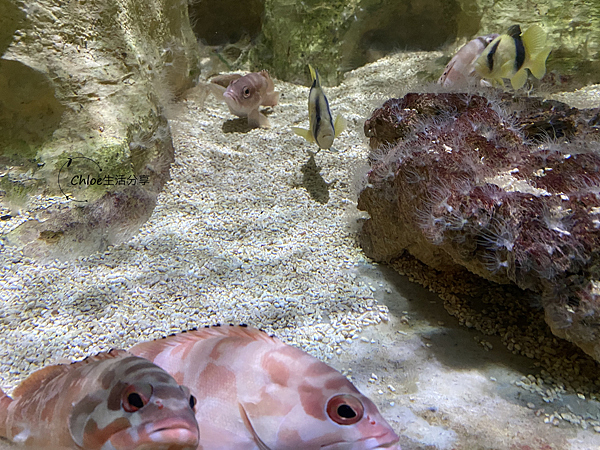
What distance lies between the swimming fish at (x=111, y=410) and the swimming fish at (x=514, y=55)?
3.59 meters

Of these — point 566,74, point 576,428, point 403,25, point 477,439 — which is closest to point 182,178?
point 477,439

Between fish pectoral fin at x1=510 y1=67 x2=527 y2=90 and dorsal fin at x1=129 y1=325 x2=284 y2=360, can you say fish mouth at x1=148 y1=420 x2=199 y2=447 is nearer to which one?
dorsal fin at x1=129 y1=325 x2=284 y2=360

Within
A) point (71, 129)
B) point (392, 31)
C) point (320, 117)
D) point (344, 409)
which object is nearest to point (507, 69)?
point (320, 117)

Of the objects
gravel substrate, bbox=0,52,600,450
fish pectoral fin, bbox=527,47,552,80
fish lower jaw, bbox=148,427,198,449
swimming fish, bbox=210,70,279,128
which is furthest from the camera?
swimming fish, bbox=210,70,279,128

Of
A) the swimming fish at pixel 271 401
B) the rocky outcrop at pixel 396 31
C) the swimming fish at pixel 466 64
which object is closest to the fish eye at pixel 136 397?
the swimming fish at pixel 271 401

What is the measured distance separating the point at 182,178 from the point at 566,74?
521 centimetres

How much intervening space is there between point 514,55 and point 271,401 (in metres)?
3.51

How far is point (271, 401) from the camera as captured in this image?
0.92 metres

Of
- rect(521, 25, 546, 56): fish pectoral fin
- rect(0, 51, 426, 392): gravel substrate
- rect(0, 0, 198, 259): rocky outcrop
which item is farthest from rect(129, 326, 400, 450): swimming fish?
rect(521, 25, 546, 56): fish pectoral fin

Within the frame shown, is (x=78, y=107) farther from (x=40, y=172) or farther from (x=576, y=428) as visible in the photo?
(x=576, y=428)

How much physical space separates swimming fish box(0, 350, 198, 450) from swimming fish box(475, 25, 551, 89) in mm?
3593

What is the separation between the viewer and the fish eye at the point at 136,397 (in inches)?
30.4

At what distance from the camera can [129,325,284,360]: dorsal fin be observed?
1077mm

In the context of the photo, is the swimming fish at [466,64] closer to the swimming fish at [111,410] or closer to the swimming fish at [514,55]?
the swimming fish at [514,55]
